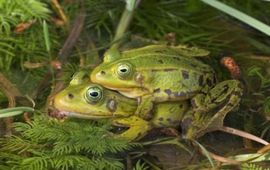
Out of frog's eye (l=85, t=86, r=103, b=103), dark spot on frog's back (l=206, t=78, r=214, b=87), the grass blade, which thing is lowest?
frog's eye (l=85, t=86, r=103, b=103)

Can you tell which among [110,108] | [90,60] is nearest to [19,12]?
[90,60]

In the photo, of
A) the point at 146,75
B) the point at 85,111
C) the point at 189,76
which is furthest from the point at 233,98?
the point at 85,111

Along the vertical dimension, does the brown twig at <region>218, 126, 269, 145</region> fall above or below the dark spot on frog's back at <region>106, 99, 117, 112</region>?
below

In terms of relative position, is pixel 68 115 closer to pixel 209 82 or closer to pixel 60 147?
pixel 60 147

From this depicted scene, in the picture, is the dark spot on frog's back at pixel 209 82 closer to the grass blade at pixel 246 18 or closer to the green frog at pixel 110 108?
the green frog at pixel 110 108

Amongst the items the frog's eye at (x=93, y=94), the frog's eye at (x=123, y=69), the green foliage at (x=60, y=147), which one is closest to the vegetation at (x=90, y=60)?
the green foliage at (x=60, y=147)

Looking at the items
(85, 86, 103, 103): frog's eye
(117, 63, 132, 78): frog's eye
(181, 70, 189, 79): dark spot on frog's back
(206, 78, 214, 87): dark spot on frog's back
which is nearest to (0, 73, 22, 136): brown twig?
(85, 86, 103, 103): frog's eye

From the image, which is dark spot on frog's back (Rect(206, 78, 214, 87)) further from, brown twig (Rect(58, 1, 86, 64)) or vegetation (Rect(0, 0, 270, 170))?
brown twig (Rect(58, 1, 86, 64))
